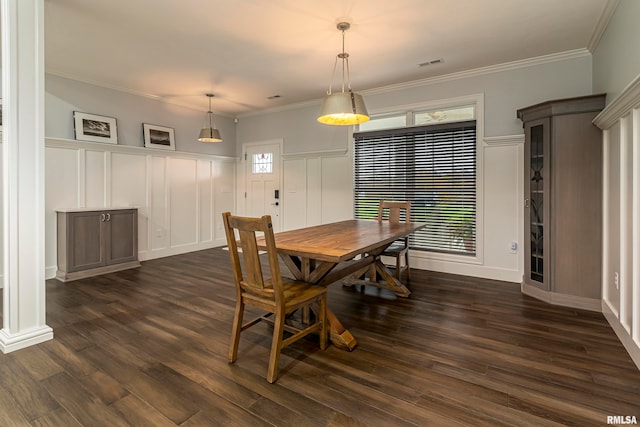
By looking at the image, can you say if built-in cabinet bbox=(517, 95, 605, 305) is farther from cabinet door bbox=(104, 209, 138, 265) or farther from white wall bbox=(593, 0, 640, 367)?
cabinet door bbox=(104, 209, 138, 265)

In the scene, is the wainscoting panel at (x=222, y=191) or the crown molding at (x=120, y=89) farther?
the wainscoting panel at (x=222, y=191)

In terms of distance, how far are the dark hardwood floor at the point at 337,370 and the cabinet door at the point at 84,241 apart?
1048 mm

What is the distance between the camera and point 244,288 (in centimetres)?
221

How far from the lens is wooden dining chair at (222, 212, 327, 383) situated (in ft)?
6.42

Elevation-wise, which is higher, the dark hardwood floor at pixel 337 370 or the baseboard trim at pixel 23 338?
the baseboard trim at pixel 23 338

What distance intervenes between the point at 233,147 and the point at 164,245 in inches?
94.9

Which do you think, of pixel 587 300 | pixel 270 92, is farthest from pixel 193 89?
pixel 587 300

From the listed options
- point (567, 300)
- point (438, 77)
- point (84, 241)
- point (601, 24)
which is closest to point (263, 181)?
point (84, 241)

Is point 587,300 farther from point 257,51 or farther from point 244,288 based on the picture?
point 257,51

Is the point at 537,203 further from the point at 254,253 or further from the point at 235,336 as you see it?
the point at 235,336

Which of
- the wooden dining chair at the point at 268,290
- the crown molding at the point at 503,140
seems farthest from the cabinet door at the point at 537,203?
the wooden dining chair at the point at 268,290

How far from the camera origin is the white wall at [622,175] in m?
2.15

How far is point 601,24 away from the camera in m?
3.00

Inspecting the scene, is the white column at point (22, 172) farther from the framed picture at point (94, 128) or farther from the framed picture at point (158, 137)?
the framed picture at point (158, 137)
